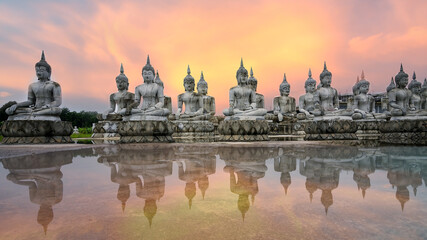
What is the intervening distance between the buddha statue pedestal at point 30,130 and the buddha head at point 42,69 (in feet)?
4.19

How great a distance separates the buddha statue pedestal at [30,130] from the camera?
19.1ft

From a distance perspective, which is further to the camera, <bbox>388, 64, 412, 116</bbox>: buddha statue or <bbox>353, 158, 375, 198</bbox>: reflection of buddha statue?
<bbox>388, 64, 412, 116</bbox>: buddha statue

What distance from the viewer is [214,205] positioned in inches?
53.4

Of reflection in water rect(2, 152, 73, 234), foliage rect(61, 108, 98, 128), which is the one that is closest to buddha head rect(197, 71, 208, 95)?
reflection in water rect(2, 152, 73, 234)

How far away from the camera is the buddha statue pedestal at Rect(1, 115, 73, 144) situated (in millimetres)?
5824

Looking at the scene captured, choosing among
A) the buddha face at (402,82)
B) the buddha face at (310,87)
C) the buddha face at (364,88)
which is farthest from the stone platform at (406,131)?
the buddha face at (310,87)

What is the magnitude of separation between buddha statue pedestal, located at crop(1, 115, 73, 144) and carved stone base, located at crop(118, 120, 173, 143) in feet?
5.91

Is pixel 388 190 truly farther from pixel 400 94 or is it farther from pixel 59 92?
pixel 400 94

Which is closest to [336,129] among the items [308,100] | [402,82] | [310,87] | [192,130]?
[402,82]

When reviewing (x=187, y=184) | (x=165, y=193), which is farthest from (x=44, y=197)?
(x=187, y=184)

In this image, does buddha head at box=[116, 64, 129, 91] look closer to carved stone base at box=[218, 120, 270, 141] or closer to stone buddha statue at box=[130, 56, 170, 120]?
stone buddha statue at box=[130, 56, 170, 120]

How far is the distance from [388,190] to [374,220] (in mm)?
652

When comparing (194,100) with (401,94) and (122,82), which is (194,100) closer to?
(122,82)

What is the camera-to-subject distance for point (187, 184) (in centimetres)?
183
